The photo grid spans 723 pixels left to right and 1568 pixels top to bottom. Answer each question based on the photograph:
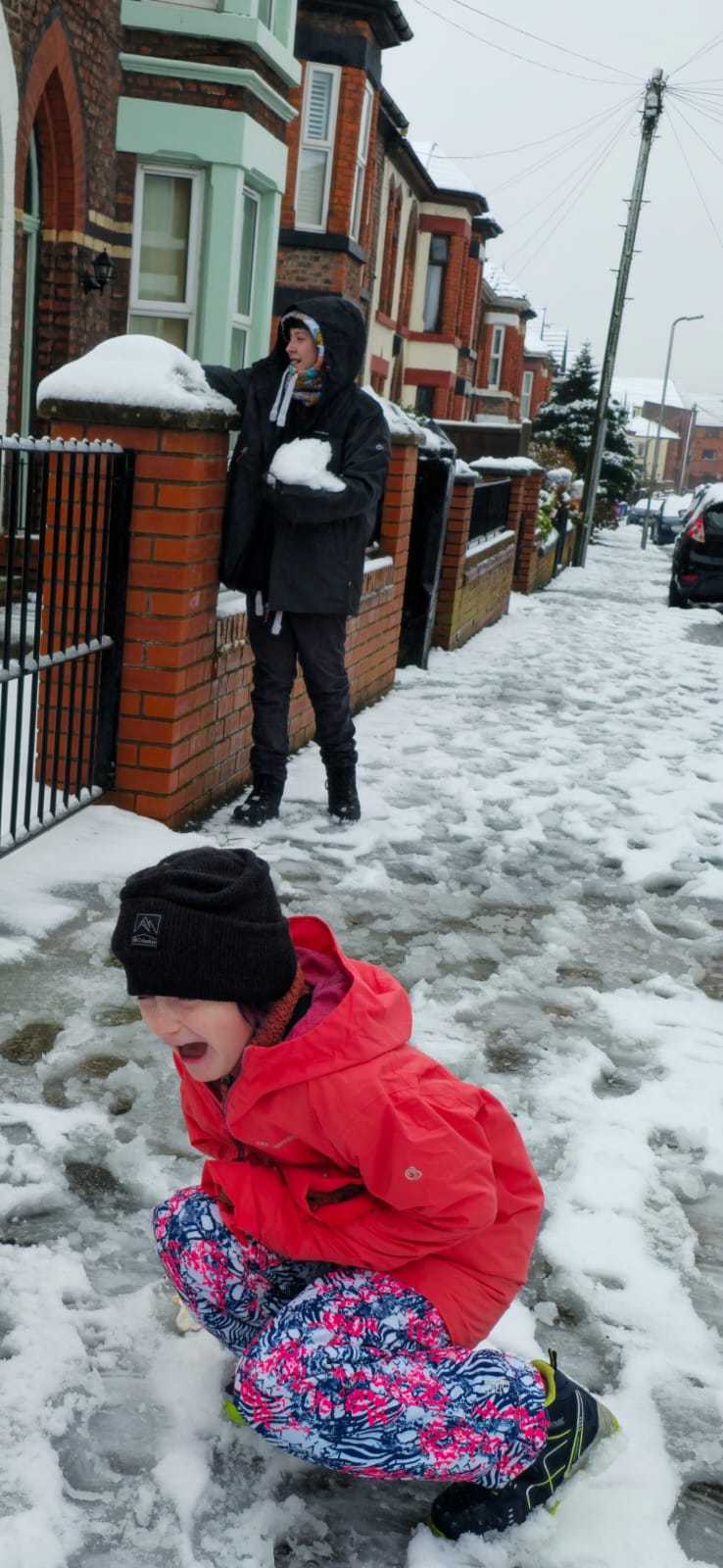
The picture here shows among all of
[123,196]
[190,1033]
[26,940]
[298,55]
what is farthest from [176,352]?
[298,55]

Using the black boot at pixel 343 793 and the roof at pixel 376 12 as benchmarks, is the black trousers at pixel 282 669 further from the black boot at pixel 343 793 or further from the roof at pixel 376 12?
the roof at pixel 376 12

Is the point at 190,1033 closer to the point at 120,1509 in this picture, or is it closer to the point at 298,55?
the point at 120,1509

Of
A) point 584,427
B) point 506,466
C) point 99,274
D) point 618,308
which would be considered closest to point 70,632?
point 99,274

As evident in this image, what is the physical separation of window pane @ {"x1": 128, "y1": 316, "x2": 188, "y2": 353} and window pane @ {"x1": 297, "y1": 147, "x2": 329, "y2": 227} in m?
8.94

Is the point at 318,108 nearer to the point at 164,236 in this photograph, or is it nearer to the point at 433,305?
the point at 164,236

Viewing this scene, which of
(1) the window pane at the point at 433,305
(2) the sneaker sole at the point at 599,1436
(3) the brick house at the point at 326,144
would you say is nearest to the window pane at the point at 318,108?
(3) the brick house at the point at 326,144

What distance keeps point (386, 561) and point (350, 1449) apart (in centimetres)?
637

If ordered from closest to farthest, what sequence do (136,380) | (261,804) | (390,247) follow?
1. (136,380)
2. (261,804)
3. (390,247)

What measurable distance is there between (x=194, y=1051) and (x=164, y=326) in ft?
37.1

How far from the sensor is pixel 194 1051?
1.89 metres

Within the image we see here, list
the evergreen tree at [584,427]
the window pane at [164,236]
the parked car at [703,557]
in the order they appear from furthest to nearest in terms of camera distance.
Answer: the evergreen tree at [584,427] → the parked car at [703,557] → the window pane at [164,236]

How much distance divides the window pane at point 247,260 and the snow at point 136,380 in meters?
8.73

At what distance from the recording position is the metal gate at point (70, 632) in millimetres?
4059

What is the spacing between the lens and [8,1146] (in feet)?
9.04
